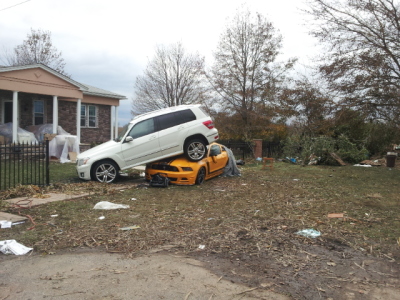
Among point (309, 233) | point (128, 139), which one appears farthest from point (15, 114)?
point (309, 233)

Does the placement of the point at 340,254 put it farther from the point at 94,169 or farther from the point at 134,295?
the point at 94,169

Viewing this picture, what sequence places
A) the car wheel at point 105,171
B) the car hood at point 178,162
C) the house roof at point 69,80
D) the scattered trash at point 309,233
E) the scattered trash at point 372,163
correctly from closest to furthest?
the scattered trash at point 309,233 < the car hood at point 178,162 < the car wheel at point 105,171 < the house roof at point 69,80 < the scattered trash at point 372,163

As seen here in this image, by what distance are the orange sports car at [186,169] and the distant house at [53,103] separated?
9554 mm

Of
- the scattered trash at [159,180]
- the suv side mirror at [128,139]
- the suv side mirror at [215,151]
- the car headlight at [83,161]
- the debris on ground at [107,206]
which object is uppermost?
the suv side mirror at [128,139]

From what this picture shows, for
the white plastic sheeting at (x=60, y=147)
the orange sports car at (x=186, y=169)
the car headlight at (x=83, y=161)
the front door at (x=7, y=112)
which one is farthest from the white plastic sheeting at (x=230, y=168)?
the front door at (x=7, y=112)

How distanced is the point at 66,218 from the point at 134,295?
3286 mm

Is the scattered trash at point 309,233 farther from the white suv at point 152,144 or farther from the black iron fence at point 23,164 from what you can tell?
the black iron fence at point 23,164

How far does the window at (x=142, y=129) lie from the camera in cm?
988

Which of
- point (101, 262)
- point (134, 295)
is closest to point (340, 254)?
point (134, 295)

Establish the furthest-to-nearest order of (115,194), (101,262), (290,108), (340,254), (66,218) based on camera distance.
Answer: (290,108) → (115,194) → (66,218) → (340,254) → (101,262)

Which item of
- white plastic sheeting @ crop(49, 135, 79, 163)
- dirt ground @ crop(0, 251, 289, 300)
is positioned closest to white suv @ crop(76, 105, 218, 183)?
dirt ground @ crop(0, 251, 289, 300)

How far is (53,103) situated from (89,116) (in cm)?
411

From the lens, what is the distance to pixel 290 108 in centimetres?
1923

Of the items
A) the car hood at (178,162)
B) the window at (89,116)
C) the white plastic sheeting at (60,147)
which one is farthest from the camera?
the window at (89,116)
